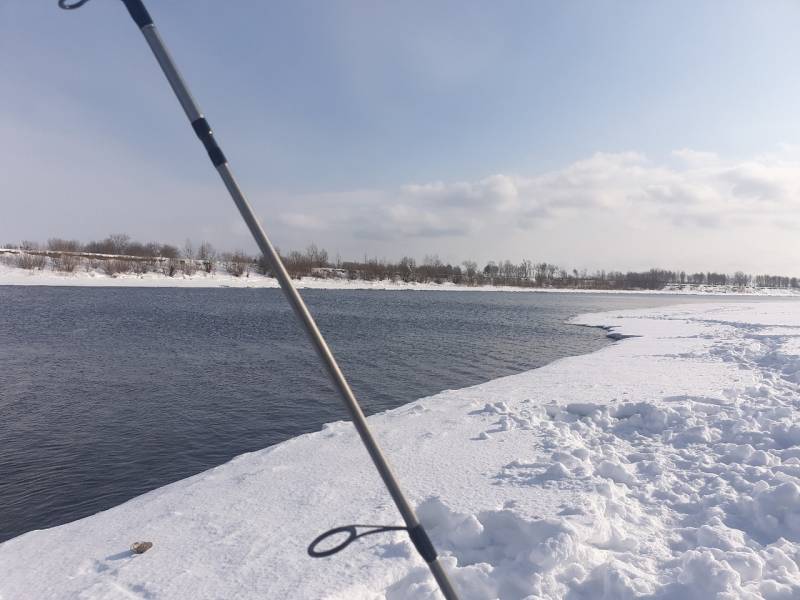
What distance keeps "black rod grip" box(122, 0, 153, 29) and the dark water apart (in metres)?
6.82

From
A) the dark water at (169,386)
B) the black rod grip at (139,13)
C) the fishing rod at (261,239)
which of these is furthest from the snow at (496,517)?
the black rod grip at (139,13)

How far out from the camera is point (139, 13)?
161cm

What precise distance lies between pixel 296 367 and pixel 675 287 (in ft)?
551

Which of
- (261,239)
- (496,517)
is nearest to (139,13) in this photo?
(261,239)

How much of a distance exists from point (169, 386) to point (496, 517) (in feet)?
38.1

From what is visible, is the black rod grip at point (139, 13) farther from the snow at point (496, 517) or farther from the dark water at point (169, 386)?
the dark water at point (169, 386)

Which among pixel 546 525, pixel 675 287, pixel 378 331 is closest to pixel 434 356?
pixel 378 331

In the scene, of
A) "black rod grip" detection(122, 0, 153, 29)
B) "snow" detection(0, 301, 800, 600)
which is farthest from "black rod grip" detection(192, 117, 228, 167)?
"snow" detection(0, 301, 800, 600)

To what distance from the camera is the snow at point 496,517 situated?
3316 millimetres

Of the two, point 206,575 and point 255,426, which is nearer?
point 206,575

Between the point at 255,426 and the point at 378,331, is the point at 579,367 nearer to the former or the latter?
the point at 255,426

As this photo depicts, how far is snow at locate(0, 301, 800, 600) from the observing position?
3.32 meters

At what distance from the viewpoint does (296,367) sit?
15.9m

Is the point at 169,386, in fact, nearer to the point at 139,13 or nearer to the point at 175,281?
the point at 139,13
